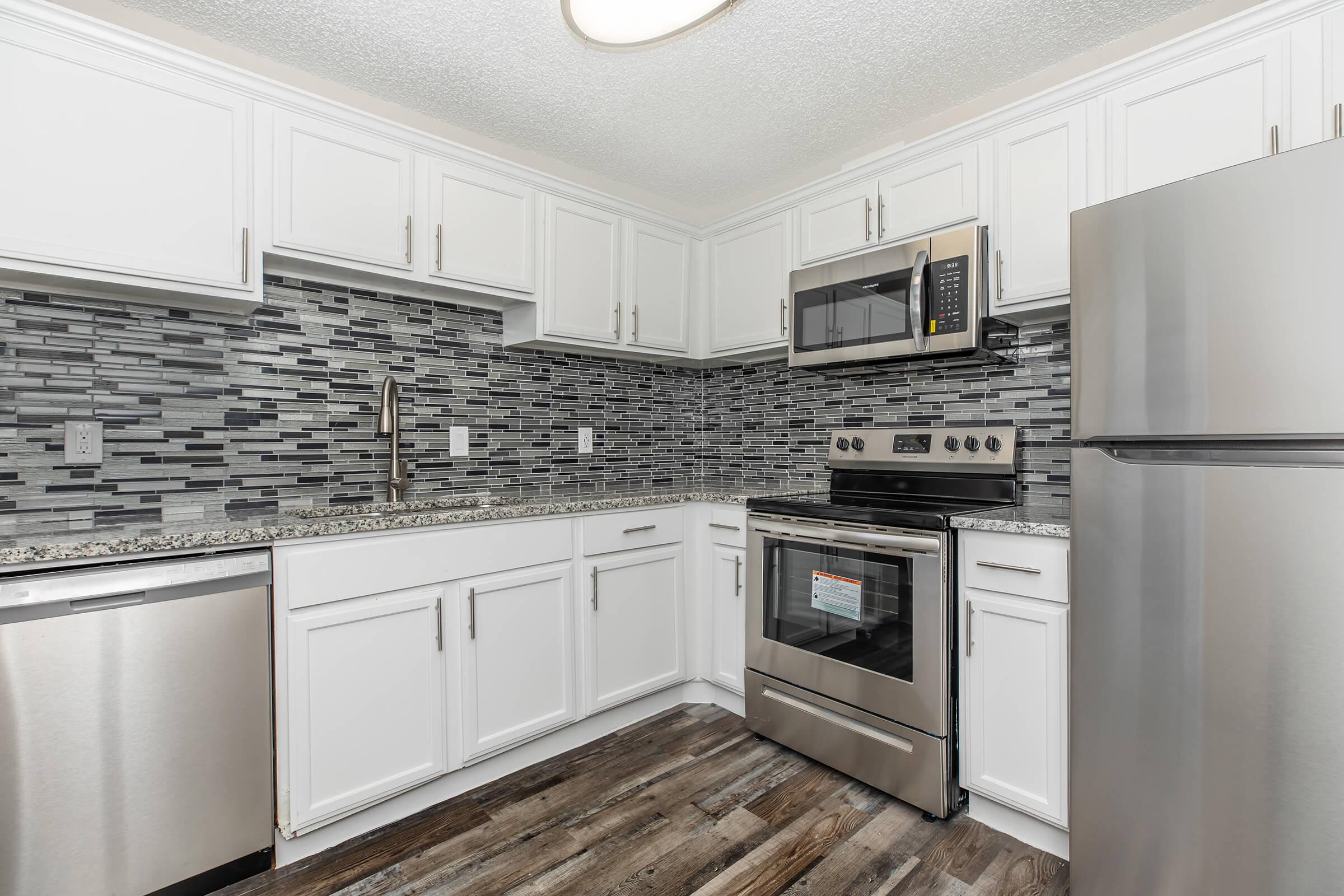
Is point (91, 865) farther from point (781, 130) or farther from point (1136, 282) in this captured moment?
point (781, 130)

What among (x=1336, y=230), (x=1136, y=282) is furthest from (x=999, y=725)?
(x=1336, y=230)

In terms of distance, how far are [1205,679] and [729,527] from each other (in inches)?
64.8

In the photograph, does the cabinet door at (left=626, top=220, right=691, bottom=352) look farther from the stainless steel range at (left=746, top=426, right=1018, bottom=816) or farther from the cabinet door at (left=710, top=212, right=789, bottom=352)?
the stainless steel range at (left=746, top=426, right=1018, bottom=816)

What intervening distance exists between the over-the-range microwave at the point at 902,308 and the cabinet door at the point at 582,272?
0.82m

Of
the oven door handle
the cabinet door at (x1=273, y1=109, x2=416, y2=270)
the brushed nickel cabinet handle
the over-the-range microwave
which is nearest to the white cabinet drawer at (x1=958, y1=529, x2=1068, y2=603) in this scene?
the brushed nickel cabinet handle

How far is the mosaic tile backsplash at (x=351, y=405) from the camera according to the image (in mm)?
1854

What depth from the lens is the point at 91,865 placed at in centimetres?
145

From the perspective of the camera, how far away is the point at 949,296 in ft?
7.23

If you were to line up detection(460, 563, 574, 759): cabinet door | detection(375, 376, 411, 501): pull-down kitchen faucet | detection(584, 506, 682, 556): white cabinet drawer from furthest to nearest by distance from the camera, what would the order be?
detection(584, 506, 682, 556): white cabinet drawer < detection(375, 376, 411, 501): pull-down kitchen faucet < detection(460, 563, 574, 759): cabinet door

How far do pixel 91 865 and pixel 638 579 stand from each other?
1.71 metres

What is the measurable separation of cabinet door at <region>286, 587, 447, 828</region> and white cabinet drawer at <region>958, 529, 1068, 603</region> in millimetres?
1669

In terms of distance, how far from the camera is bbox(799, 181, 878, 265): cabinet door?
2543mm

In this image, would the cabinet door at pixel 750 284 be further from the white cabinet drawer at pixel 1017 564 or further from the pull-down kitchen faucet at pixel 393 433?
the pull-down kitchen faucet at pixel 393 433

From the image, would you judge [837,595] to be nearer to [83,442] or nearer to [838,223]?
[838,223]
